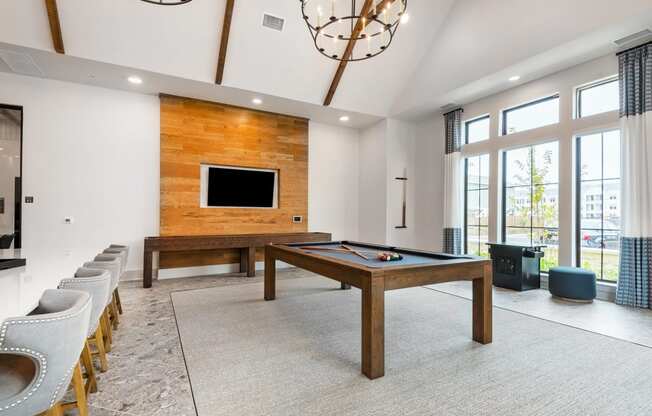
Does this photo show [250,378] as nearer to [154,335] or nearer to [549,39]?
[154,335]

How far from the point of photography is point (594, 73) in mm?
4871

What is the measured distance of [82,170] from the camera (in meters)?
5.56

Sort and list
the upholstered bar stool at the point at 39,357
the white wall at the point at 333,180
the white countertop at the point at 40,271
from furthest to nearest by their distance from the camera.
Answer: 1. the white wall at the point at 333,180
2. the white countertop at the point at 40,271
3. the upholstered bar stool at the point at 39,357

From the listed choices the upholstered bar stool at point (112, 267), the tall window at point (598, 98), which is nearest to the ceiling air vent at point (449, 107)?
the tall window at point (598, 98)

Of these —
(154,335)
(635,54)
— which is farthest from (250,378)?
(635,54)

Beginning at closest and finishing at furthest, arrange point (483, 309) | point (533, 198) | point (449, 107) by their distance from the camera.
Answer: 1. point (483, 309)
2. point (533, 198)
3. point (449, 107)

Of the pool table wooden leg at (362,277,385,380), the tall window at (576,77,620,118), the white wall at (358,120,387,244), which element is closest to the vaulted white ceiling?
the tall window at (576,77,620,118)

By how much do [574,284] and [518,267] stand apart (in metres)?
0.79

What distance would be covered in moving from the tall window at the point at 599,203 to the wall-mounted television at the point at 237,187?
220 inches

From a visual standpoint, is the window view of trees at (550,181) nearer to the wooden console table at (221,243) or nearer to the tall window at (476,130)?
the tall window at (476,130)

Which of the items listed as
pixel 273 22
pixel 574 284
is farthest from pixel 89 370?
pixel 574 284

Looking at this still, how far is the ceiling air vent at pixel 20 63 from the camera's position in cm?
457

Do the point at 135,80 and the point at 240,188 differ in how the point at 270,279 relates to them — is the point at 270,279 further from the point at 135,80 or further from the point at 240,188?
the point at 135,80

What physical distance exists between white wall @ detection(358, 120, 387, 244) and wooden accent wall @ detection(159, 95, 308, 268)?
62.1 inches
